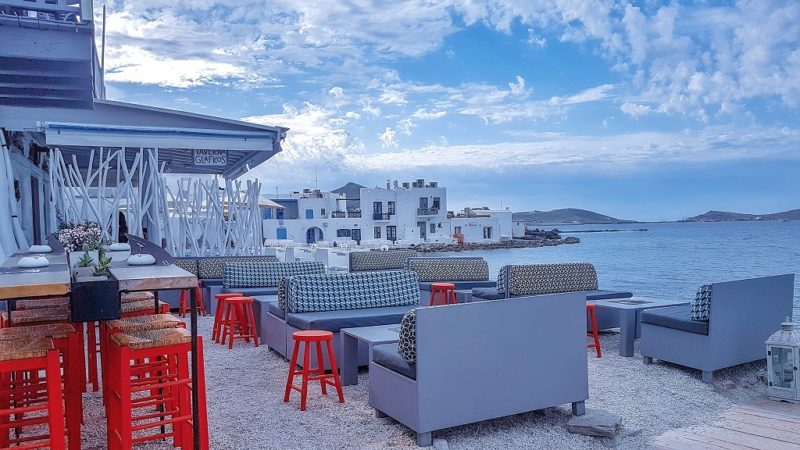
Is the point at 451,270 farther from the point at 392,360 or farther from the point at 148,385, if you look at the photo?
the point at 148,385

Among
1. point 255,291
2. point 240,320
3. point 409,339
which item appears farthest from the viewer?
point 255,291

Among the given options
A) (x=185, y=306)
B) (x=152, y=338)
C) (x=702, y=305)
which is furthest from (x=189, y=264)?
(x=702, y=305)

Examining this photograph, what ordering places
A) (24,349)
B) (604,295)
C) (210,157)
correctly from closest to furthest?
1. (24,349)
2. (604,295)
3. (210,157)

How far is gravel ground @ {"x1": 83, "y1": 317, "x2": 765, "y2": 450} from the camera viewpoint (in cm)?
388

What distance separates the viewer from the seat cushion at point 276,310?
6.08 metres

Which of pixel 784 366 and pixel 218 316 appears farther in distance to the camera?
pixel 218 316

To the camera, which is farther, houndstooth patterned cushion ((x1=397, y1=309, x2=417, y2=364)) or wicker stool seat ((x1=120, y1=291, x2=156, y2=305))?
wicker stool seat ((x1=120, y1=291, x2=156, y2=305))

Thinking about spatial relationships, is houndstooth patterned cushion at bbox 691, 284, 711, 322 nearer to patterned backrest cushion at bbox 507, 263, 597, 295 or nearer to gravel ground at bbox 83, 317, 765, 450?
gravel ground at bbox 83, 317, 765, 450

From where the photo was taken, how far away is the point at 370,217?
150 feet

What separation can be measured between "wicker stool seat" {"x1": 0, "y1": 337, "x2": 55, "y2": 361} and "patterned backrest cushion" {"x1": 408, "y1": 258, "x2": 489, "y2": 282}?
6.84 meters

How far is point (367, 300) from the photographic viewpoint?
244 inches

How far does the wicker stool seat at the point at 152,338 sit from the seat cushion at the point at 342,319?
212cm

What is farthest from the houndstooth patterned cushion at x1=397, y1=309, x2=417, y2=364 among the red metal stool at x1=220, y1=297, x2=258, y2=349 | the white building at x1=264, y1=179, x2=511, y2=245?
the white building at x1=264, y1=179, x2=511, y2=245

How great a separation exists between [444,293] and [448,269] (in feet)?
3.93
